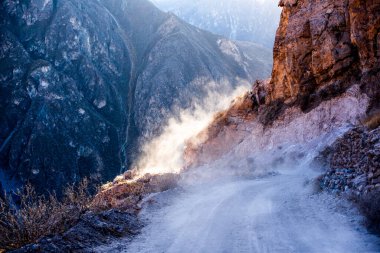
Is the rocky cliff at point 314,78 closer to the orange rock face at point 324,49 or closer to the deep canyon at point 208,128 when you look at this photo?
the orange rock face at point 324,49

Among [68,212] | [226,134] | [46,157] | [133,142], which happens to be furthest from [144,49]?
[68,212]

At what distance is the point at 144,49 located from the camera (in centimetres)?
11719

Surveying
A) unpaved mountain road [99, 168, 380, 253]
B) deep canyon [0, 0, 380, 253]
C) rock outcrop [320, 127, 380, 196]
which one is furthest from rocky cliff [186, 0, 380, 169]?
unpaved mountain road [99, 168, 380, 253]

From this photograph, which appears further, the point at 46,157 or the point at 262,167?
the point at 46,157

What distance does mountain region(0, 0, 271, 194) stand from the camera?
272 feet

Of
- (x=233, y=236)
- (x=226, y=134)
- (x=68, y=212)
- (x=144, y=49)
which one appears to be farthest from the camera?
(x=144, y=49)

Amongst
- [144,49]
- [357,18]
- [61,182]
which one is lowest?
[61,182]

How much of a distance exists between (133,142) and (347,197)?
8430cm

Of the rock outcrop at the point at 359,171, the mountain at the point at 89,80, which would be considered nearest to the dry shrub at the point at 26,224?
the rock outcrop at the point at 359,171

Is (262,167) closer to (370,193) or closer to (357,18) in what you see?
(357,18)

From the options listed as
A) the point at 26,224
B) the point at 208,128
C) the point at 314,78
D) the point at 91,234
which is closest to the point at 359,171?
the point at 91,234

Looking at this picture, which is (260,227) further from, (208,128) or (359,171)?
(208,128)

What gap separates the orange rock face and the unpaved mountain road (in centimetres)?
1773

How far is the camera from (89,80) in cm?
10131
